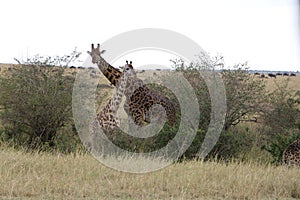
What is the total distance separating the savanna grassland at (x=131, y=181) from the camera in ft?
20.4

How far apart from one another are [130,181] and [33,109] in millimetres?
4115

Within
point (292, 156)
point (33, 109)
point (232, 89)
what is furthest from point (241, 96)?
point (33, 109)

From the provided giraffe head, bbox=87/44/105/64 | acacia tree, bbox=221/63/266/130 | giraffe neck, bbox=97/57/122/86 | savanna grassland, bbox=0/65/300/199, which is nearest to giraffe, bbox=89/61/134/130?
giraffe neck, bbox=97/57/122/86

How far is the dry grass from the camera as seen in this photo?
6207mm

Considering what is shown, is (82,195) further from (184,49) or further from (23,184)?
(184,49)

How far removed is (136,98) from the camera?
973cm

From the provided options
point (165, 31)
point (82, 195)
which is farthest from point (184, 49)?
point (82, 195)

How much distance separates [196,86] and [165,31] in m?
1.49

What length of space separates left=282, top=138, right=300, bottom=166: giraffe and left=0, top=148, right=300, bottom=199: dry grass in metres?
1.06

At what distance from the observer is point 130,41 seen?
412 inches

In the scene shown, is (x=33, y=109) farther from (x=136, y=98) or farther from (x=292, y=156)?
(x=292, y=156)

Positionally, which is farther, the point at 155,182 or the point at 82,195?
the point at 155,182

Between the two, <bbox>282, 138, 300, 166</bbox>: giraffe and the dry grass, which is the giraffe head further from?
<bbox>282, 138, 300, 166</bbox>: giraffe

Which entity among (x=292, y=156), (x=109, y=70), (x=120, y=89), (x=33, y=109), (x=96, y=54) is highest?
(x=96, y=54)
